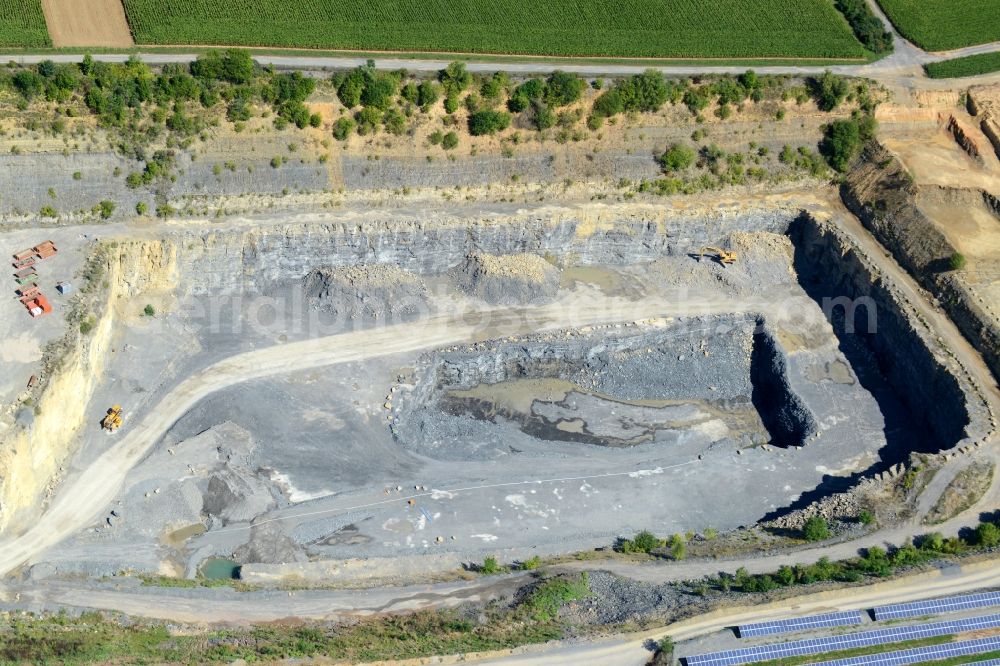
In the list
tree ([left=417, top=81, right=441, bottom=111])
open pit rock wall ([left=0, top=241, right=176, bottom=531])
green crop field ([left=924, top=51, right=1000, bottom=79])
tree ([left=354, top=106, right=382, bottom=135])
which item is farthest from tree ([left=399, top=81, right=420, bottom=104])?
green crop field ([left=924, top=51, right=1000, bottom=79])

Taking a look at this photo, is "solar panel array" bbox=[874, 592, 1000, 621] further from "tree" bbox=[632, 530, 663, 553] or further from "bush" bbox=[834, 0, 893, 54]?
"bush" bbox=[834, 0, 893, 54]

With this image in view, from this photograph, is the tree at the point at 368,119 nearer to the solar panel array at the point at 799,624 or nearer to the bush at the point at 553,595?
the bush at the point at 553,595

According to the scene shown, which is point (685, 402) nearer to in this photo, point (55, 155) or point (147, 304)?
point (147, 304)

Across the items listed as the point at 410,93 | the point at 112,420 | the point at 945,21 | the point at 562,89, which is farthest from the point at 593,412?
the point at 945,21

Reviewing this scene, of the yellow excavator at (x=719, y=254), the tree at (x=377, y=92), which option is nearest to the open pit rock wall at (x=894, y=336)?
the yellow excavator at (x=719, y=254)

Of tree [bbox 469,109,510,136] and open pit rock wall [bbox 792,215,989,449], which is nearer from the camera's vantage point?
open pit rock wall [bbox 792,215,989,449]

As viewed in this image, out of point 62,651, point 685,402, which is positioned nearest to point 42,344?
point 62,651

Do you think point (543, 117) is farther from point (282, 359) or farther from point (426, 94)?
point (282, 359)
